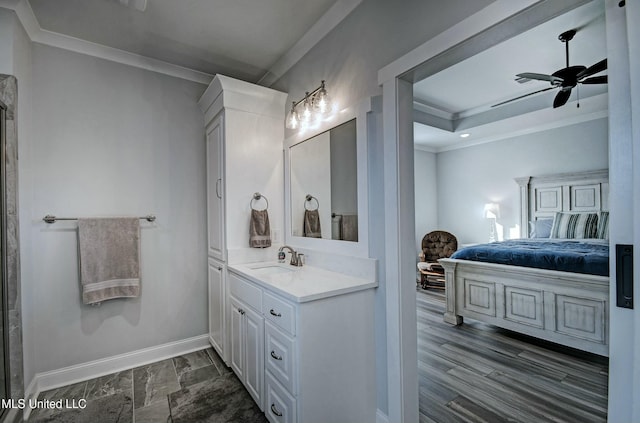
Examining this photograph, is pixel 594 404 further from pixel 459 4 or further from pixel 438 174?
pixel 438 174

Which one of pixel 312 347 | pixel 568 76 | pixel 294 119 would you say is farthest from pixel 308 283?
pixel 568 76

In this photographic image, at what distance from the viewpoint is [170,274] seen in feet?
8.88

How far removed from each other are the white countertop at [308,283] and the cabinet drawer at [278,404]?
1.71 feet

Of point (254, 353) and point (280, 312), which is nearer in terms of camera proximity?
point (280, 312)

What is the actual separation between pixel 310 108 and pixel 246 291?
139 cm

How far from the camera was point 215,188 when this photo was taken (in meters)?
2.59

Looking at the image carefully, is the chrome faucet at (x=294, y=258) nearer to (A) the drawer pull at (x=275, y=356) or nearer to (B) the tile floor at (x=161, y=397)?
(A) the drawer pull at (x=275, y=356)

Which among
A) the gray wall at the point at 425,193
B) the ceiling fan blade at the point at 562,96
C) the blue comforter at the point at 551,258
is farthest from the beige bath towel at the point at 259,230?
the gray wall at the point at 425,193

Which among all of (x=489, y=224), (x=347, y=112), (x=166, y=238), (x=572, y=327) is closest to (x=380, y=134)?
(x=347, y=112)

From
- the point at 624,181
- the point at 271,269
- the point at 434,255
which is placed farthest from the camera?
the point at 434,255

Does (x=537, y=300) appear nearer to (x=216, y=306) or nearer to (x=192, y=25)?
(x=216, y=306)

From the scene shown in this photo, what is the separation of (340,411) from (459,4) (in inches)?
81.9

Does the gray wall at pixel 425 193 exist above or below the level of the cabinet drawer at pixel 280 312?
above

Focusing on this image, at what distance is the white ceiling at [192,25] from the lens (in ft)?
6.47
